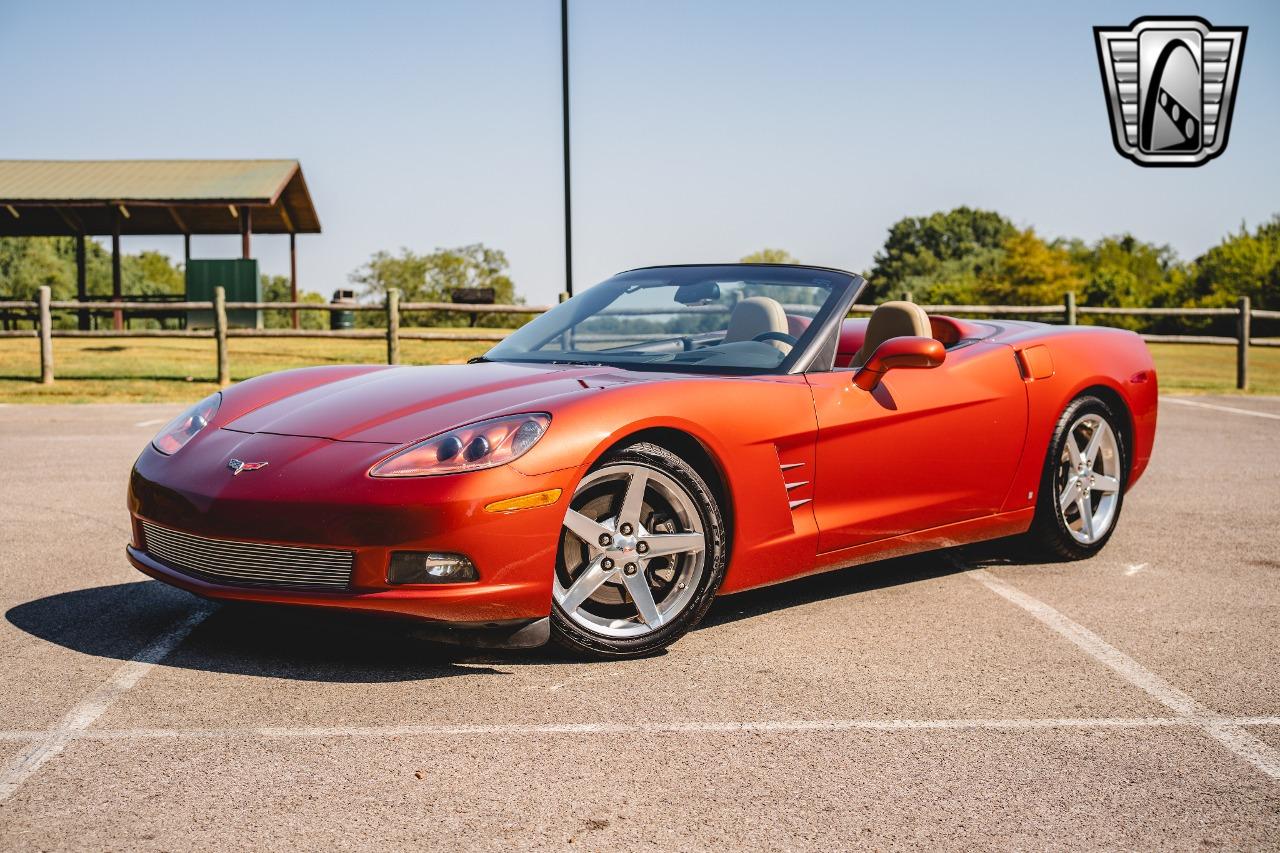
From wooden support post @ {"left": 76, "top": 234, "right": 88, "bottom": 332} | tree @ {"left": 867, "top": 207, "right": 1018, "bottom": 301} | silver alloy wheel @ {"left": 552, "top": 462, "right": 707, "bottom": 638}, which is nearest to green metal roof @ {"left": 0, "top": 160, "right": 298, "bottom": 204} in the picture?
wooden support post @ {"left": 76, "top": 234, "right": 88, "bottom": 332}

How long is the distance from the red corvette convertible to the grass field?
12287 mm

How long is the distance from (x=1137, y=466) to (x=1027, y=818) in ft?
11.9

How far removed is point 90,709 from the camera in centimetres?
357

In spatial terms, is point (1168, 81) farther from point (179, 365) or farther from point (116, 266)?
point (116, 266)

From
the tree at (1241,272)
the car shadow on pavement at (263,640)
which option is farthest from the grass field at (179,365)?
the tree at (1241,272)

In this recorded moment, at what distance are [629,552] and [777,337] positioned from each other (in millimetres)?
1338

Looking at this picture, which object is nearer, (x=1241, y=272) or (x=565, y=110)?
(x=565, y=110)

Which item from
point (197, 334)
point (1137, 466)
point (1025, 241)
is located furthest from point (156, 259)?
point (1137, 466)

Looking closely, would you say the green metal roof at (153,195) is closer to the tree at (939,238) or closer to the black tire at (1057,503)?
the black tire at (1057,503)

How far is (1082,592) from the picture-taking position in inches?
206

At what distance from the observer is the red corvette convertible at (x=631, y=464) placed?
3.79 m

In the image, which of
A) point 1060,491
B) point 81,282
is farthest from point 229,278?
point 1060,491

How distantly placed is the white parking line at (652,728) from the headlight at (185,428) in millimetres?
1285

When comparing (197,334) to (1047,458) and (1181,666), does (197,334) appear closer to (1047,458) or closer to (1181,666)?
(1047,458)
